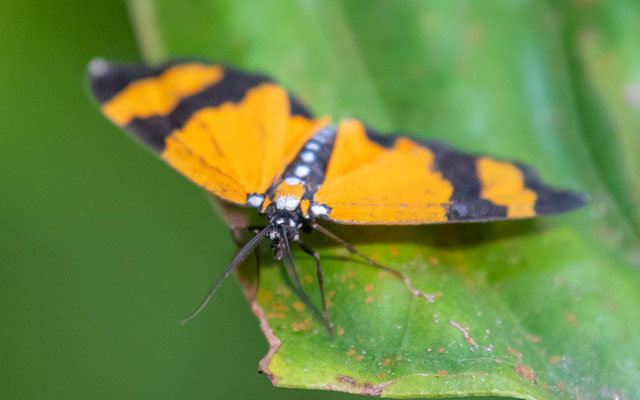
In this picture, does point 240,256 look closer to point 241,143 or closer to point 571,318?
point 241,143

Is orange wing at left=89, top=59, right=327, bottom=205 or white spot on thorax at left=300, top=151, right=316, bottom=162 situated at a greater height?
orange wing at left=89, top=59, right=327, bottom=205

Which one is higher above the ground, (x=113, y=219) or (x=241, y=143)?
(x=241, y=143)

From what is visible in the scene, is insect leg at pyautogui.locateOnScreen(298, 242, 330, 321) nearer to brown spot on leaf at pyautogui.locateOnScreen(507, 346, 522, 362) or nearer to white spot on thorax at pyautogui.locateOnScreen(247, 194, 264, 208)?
white spot on thorax at pyautogui.locateOnScreen(247, 194, 264, 208)

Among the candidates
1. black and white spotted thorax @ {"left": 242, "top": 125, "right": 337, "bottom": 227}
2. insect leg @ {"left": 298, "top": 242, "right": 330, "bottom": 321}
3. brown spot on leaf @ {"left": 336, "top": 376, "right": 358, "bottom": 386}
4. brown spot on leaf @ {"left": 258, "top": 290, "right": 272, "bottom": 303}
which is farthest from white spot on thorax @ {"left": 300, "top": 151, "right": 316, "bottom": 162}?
brown spot on leaf @ {"left": 336, "top": 376, "right": 358, "bottom": 386}

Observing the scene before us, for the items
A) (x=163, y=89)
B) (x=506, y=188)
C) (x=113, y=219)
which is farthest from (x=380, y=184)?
(x=113, y=219)

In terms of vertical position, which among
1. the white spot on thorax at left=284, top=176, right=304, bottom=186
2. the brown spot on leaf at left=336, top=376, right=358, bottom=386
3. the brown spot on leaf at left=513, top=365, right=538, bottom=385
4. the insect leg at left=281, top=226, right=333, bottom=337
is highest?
the white spot on thorax at left=284, top=176, right=304, bottom=186

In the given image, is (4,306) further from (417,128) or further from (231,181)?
(417,128)

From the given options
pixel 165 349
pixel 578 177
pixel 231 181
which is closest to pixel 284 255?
pixel 231 181
